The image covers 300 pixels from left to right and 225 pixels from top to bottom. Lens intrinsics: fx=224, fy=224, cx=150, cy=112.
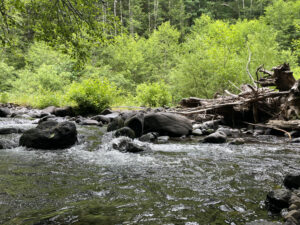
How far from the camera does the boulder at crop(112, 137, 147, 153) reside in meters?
4.90

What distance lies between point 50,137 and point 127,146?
5.95 feet

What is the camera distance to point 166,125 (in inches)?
287

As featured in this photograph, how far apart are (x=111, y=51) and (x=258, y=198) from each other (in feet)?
108

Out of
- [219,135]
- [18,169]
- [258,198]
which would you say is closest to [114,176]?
[18,169]

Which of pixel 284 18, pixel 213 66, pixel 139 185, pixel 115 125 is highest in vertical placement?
pixel 284 18

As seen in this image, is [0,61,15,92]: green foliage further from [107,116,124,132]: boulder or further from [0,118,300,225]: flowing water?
[0,118,300,225]: flowing water

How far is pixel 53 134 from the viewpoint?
208 inches

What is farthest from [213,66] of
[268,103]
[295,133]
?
[295,133]

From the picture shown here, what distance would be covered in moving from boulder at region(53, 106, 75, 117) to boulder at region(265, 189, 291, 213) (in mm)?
13220

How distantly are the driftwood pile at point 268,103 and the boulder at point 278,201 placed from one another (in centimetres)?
490

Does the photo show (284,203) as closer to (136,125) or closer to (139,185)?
(139,185)

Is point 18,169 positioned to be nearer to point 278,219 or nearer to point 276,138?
point 278,219

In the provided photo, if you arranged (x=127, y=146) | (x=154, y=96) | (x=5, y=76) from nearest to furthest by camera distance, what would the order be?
(x=127, y=146) < (x=154, y=96) < (x=5, y=76)

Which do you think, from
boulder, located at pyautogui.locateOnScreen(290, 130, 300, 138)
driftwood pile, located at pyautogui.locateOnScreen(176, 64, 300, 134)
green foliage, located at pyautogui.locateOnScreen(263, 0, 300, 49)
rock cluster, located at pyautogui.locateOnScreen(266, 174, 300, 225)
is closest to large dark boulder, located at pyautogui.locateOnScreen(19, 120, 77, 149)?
rock cluster, located at pyautogui.locateOnScreen(266, 174, 300, 225)
